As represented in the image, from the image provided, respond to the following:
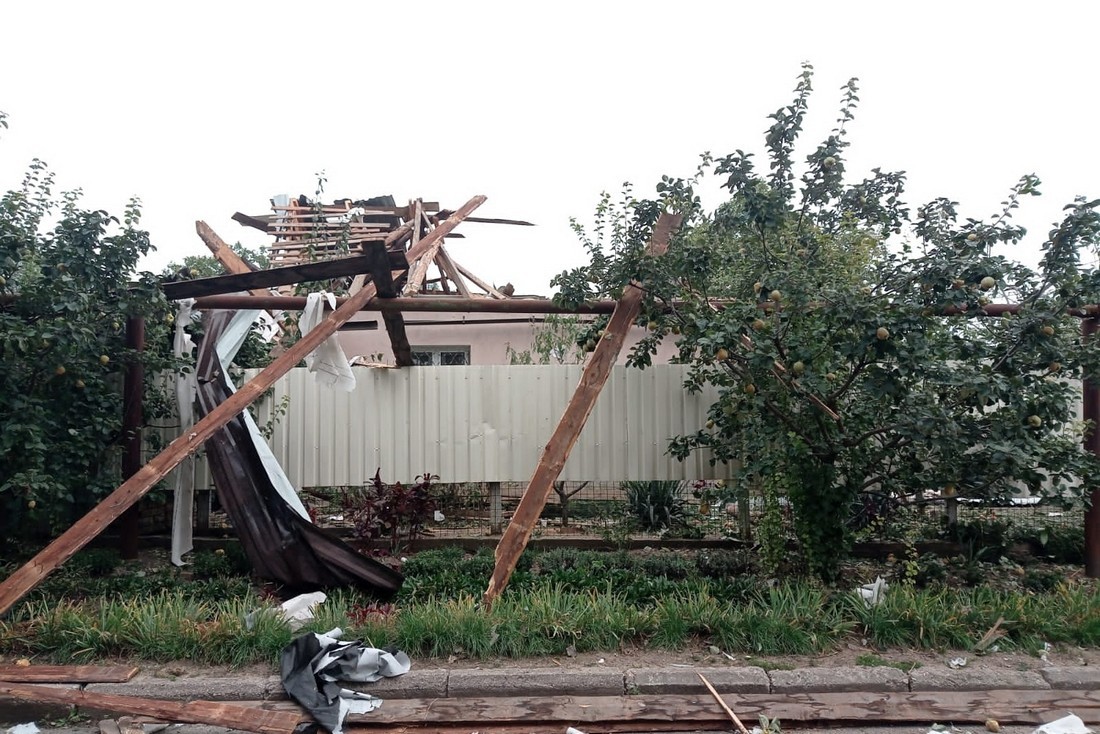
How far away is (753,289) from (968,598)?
2.59m

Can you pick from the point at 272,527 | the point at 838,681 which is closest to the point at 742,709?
the point at 838,681

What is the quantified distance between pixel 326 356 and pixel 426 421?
A: 4.53 feet

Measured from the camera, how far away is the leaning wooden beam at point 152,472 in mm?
4367

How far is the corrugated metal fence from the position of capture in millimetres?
7023

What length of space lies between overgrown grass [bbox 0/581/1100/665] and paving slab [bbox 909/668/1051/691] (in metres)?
0.30

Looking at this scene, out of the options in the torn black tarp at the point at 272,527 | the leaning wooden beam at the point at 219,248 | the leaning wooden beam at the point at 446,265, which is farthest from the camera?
the leaning wooden beam at the point at 446,265

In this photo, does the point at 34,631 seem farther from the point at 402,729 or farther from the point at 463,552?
the point at 463,552

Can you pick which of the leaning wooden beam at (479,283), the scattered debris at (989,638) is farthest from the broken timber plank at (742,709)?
the leaning wooden beam at (479,283)

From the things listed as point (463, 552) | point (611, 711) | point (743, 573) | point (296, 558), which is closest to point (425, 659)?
point (611, 711)

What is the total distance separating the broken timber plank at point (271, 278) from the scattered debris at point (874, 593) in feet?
13.8

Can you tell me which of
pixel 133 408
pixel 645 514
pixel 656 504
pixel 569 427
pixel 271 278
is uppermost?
pixel 271 278

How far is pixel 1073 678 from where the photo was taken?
4.17 m

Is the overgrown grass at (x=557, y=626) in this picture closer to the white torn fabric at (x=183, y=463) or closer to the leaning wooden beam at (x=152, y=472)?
the leaning wooden beam at (x=152, y=472)

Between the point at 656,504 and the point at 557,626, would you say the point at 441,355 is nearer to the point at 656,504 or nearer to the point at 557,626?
the point at 656,504
